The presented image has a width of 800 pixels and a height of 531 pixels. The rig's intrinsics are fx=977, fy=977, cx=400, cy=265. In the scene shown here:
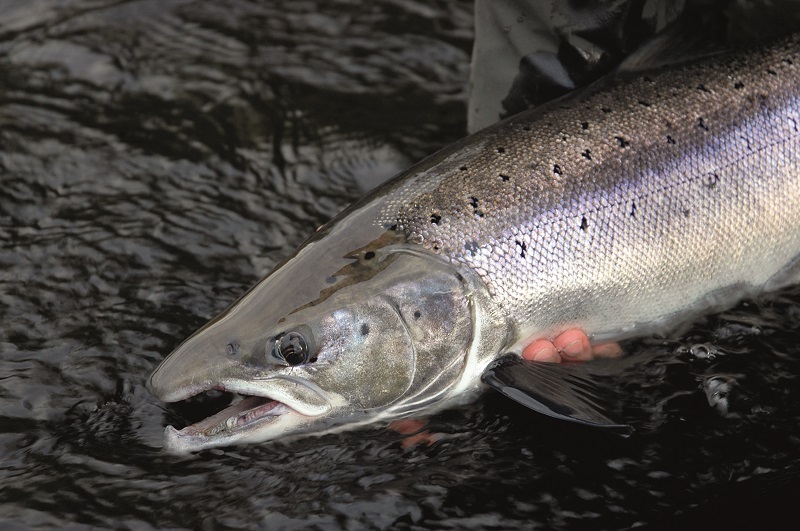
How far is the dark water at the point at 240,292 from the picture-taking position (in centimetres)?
301

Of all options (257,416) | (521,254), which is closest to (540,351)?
(521,254)

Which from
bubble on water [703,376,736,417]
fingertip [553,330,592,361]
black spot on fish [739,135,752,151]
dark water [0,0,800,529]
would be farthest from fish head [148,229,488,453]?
black spot on fish [739,135,752,151]

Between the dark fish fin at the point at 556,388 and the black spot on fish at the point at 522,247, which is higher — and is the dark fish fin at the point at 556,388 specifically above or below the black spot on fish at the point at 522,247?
below

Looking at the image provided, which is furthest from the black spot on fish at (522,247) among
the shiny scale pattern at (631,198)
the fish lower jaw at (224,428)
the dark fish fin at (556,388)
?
the fish lower jaw at (224,428)

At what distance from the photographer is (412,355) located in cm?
314

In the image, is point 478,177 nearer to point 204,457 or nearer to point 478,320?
point 478,320

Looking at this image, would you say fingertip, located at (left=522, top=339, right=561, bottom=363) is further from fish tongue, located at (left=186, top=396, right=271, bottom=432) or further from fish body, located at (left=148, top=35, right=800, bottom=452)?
fish tongue, located at (left=186, top=396, right=271, bottom=432)

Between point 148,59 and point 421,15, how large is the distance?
1.59 meters

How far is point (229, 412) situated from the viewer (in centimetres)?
310

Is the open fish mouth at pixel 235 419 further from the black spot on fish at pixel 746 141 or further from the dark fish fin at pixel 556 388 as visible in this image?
the black spot on fish at pixel 746 141

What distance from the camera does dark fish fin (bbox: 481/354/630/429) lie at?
3010 mm

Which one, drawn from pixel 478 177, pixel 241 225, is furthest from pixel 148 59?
pixel 478 177

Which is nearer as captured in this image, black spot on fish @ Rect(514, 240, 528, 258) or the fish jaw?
the fish jaw

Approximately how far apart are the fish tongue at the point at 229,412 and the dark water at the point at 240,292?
0.13 meters
